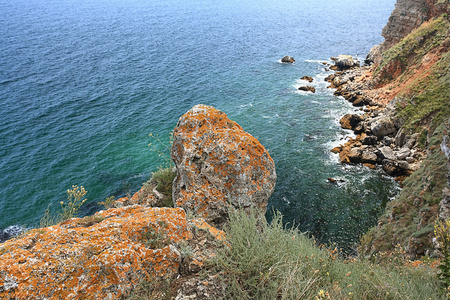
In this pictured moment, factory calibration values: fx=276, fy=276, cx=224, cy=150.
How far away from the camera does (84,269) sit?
4039mm

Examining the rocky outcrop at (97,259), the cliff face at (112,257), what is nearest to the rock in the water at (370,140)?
the cliff face at (112,257)

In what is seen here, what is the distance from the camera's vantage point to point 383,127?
2839cm

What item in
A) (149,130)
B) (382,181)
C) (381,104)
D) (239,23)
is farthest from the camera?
(239,23)

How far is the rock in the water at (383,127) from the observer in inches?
1112

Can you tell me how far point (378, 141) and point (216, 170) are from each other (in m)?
25.5

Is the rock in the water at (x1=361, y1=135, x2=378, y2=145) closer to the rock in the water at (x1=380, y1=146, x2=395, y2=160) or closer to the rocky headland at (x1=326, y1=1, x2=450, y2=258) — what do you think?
the rocky headland at (x1=326, y1=1, x2=450, y2=258)

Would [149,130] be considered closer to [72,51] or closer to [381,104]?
[381,104]

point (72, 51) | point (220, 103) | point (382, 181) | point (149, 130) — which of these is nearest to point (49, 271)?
point (382, 181)

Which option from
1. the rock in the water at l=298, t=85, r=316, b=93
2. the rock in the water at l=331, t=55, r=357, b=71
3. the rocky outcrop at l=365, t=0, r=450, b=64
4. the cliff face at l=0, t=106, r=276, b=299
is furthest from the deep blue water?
the cliff face at l=0, t=106, r=276, b=299

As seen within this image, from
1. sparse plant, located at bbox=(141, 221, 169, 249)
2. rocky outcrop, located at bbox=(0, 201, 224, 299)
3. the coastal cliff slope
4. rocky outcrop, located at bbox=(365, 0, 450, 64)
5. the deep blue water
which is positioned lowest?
the deep blue water

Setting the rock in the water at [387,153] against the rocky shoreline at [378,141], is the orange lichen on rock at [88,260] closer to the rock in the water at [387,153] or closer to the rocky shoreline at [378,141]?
the rocky shoreline at [378,141]

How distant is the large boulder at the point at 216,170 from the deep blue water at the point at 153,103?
12.4m

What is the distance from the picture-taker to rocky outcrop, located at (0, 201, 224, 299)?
3.79 metres

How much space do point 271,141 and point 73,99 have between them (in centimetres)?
2822
